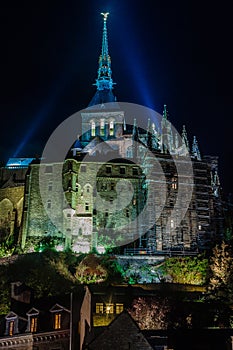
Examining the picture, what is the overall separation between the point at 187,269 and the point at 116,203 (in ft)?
53.6

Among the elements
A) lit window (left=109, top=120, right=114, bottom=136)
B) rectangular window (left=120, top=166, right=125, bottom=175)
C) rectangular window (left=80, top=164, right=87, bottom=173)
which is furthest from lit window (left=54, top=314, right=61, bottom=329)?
lit window (left=109, top=120, right=114, bottom=136)

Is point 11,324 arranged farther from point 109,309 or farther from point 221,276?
point 221,276

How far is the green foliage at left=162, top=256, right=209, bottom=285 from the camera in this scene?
214ft

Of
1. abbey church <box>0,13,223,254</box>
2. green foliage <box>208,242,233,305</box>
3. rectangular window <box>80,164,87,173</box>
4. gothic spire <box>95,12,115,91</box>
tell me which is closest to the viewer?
green foliage <box>208,242,233,305</box>

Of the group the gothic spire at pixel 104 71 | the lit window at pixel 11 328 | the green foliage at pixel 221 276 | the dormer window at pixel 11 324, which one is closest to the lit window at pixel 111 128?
the gothic spire at pixel 104 71

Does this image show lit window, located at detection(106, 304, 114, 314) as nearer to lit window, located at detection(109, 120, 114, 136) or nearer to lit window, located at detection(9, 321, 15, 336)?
lit window, located at detection(9, 321, 15, 336)

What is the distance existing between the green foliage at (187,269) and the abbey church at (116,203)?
187 inches

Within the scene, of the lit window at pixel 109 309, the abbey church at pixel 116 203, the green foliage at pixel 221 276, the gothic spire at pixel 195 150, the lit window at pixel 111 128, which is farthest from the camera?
the lit window at pixel 111 128

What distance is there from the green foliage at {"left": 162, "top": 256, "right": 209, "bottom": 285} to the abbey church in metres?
4.75

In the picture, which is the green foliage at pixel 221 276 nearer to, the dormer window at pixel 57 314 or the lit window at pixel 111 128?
the dormer window at pixel 57 314

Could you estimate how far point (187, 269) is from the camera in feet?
216

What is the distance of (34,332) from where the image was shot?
126 feet

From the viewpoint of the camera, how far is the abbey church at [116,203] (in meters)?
74.9

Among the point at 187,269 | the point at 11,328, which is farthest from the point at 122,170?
the point at 11,328
